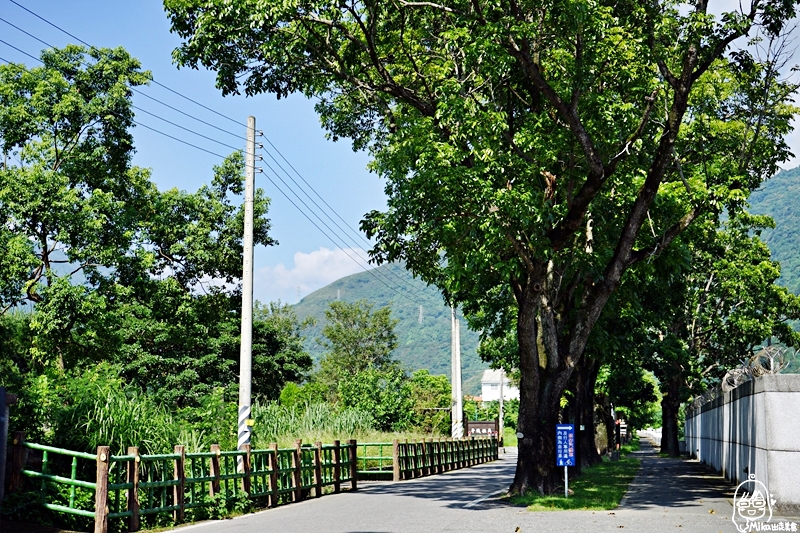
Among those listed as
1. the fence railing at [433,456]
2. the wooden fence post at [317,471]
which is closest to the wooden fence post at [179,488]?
the wooden fence post at [317,471]

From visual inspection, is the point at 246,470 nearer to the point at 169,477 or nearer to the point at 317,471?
the point at 169,477

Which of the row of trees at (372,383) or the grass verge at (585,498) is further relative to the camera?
the row of trees at (372,383)

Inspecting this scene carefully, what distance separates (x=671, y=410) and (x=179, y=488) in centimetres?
4419

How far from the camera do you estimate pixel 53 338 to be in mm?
30828

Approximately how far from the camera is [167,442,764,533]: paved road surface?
44.7ft

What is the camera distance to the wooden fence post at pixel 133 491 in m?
13.2

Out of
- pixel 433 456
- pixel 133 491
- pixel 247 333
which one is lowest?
pixel 433 456

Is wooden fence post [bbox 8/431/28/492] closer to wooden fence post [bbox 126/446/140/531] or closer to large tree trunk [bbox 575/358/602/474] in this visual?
wooden fence post [bbox 126/446/140/531]

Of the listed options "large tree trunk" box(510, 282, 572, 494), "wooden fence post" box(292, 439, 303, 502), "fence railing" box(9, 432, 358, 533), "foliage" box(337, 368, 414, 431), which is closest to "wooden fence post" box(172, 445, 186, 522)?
"fence railing" box(9, 432, 358, 533)

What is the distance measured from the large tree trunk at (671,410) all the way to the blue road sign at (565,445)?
3117cm

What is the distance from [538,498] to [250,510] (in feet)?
20.2

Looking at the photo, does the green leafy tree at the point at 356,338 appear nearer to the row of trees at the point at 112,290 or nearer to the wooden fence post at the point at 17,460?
the row of trees at the point at 112,290

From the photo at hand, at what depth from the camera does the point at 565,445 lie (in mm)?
19875

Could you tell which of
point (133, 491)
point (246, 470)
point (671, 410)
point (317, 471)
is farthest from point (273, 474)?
point (671, 410)
